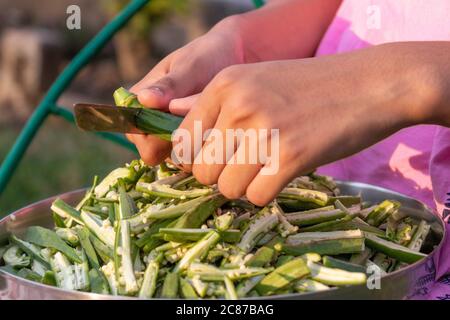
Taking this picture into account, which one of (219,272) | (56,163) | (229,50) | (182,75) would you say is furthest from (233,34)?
(56,163)

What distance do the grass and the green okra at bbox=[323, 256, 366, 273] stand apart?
2572mm

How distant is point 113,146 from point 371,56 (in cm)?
332

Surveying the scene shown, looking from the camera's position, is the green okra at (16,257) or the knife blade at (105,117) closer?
the knife blade at (105,117)

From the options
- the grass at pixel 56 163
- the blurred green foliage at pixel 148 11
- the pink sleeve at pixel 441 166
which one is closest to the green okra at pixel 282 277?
the pink sleeve at pixel 441 166

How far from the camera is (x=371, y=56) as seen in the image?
3.43ft

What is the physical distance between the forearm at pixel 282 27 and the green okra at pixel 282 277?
0.71 metres

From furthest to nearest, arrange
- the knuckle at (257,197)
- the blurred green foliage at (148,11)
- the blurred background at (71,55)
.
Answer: the blurred green foliage at (148,11) → the blurred background at (71,55) → the knuckle at (257,197)

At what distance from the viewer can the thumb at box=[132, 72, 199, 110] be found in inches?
44.7

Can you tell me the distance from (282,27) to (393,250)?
0.74 meters

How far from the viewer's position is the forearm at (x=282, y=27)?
162 cm

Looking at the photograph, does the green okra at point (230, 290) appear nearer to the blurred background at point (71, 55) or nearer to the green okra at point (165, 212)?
the green okra at point (165, 212)

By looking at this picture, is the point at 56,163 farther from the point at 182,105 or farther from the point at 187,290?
the point at 187,290
